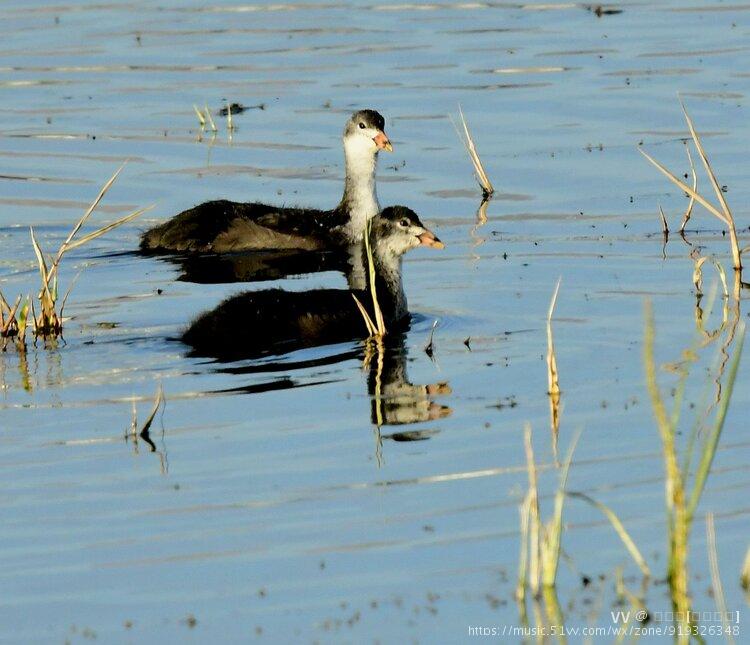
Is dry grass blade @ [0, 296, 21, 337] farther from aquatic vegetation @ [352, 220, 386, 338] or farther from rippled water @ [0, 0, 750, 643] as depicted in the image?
aquatic vegetation @ [352, 220, 386, 338]

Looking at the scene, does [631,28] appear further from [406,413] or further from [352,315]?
[406,413]

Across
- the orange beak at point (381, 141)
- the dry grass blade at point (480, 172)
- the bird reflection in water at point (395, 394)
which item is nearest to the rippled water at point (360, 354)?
the bird reflection in water at point (395, 394)

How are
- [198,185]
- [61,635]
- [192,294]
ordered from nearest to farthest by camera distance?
[61,635] → [192,294] → [198,185]

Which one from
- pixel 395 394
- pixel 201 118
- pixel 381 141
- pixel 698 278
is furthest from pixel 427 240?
pixel 201 118

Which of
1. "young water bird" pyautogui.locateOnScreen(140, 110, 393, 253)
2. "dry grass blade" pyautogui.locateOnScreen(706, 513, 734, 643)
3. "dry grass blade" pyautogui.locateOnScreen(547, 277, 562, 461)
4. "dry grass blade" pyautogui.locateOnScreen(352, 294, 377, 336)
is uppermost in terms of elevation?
"young water bird" pyautogui.locateOnScreen(140, 110, 393, 253)

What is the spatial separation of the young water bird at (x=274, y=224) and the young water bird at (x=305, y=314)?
258 centimetres

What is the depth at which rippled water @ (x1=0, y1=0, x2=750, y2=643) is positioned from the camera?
7.61 m

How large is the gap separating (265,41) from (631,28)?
16.9 feet

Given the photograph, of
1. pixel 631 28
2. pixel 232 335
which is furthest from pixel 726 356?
pixel 631 28

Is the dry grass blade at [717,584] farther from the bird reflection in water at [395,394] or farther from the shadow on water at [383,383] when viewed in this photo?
the shadow on water at [383,383]

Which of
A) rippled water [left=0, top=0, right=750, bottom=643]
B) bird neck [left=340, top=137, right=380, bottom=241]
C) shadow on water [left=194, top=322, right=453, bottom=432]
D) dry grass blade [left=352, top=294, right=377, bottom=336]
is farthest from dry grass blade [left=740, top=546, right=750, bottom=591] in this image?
bird neck [left=340, top=137, right=380, bottom=241]

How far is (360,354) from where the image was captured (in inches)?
468

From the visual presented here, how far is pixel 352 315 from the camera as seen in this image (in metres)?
12.5

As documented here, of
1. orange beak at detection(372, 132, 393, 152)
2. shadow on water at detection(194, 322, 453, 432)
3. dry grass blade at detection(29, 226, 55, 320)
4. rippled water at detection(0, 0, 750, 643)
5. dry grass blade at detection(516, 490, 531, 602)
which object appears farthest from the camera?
orange beak at detection(372, 132, 393, 152)
